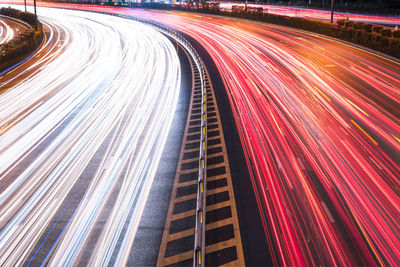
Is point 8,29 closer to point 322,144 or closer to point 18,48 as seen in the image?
point 18,48

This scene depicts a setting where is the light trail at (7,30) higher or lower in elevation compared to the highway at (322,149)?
higher

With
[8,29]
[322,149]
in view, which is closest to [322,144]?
[322,149]

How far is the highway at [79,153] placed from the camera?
1119 cm

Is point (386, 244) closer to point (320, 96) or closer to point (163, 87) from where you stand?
point (320, 96)

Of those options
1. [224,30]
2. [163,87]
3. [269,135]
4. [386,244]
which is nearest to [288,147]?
[269,135]

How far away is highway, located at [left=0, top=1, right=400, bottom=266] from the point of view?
10.9 m

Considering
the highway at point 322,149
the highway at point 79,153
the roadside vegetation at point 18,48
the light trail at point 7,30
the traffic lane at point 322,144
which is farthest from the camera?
the light trail at point 7,30

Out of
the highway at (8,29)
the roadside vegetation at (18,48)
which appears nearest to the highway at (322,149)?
the roadside vegetation at (18,48)

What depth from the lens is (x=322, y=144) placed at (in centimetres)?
1712

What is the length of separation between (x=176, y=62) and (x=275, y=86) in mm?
12749

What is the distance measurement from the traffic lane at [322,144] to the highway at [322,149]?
0.04m

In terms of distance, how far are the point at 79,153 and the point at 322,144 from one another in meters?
10.9

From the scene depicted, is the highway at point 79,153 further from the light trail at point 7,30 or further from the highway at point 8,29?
the highway at point 8,29

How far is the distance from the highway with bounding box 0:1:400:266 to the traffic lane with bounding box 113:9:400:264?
0.04 m
